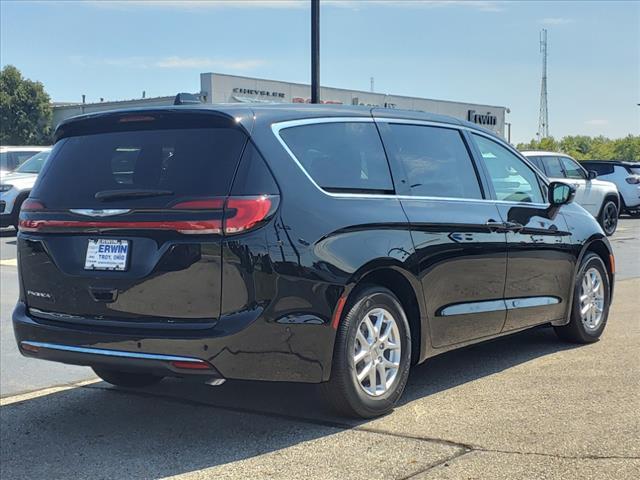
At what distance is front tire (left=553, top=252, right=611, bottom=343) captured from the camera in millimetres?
6270

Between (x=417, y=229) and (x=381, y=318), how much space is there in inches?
24.1

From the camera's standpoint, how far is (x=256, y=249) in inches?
156

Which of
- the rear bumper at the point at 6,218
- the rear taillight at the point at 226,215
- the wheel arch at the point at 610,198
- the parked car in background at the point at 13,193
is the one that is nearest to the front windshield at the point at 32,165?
the parked car in background at the point at 13,193

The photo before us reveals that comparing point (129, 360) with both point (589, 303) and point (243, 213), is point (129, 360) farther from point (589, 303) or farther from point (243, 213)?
point (589, 303)

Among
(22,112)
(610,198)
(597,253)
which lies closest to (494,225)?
(597,253)

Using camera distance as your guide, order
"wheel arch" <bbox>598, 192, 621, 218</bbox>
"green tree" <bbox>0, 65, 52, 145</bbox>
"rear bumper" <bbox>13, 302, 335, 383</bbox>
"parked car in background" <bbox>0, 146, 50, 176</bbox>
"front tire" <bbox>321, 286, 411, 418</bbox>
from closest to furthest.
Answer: "rear bumper" <bbox>13, 302, 335, 383</bbox> < "front tire" <bbox>321, 286, 411, 418</bbox> < "wheel arch" <bbox>598, 192, 621, 218</bbox> < "parked car in background" <bbox>0, 146, 50, 176</bbox> < "green tree" <bbox>0, 65, 52, 145</bbox>

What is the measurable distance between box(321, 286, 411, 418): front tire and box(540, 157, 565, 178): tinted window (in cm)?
1253

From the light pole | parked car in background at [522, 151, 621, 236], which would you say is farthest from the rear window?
parked car in background at [522, 151, 621, 236]

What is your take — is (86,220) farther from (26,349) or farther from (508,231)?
(508,231)

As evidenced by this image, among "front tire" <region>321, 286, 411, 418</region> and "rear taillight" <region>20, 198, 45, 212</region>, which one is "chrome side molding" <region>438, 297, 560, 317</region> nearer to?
"front tire" <region>321, 286, 411, 418</region>

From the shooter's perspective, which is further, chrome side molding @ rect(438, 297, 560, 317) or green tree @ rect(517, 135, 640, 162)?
green tree @ rect(517, 135, 640, 162)

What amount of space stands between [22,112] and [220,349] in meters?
52.0

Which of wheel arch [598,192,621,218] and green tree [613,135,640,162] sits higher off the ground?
green tree [613,135,640,162]

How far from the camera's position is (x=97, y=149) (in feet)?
15.0
